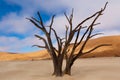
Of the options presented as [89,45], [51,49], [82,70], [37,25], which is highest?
[37,25]

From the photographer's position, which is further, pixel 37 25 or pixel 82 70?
pixel 82 70

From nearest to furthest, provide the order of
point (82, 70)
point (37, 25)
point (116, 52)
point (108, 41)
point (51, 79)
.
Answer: point (51, 79), point (37, 25), point (82, 70), point (116, 52), point (108, 41)

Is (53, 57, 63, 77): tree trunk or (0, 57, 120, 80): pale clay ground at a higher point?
(53, 57, 63, 77): tree trunk

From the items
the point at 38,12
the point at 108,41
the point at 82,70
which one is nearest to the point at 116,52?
the point at 108,41

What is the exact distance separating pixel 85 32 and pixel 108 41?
1601 cm

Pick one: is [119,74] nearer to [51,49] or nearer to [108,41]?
[51,49]

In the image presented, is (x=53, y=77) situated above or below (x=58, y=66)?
below

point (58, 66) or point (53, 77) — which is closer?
point (53, 77)

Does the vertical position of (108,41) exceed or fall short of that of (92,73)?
it falls short

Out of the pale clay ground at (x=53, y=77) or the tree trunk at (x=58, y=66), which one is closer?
the pale clay ground at (x=53, y=77)

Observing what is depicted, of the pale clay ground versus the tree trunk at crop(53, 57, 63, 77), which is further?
the tree trunk at crop(53, 57, 63, 77)

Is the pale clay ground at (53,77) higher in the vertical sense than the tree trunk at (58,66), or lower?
lower

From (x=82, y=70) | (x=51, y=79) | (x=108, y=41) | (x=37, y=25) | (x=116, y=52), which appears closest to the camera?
(x=51, y=79)

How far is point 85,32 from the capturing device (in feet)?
29.2
